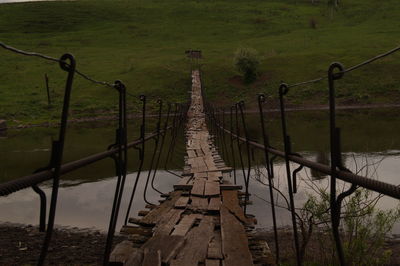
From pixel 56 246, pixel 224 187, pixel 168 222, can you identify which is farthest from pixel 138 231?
pixel 56 246

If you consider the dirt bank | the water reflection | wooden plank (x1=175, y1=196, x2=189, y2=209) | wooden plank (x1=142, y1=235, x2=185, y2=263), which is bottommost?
the dirt bank

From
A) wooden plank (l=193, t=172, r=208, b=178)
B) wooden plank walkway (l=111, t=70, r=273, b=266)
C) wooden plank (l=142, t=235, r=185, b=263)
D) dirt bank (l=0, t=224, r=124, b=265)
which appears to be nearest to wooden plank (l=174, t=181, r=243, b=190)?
wooden plank walkway (l=111, t=70, r=273, b=266)

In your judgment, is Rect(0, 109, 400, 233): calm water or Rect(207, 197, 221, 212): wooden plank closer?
Rect(207, 197, 221, 212): wooden plank

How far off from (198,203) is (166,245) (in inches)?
69.6

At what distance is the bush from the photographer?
34062 millimetres

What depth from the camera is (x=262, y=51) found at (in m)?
44.1

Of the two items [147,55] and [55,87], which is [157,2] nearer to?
[147,55]

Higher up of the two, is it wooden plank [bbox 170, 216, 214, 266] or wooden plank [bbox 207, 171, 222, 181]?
wooden plank [bbox 207, 171, 222, 181]

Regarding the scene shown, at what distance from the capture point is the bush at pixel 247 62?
34.1 metres

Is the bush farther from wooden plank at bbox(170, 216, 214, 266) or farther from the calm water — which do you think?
wooden plank at bbox(170, 216, 214, 266)

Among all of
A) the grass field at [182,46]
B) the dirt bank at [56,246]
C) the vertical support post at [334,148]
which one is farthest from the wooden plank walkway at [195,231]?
the grass field at [182,46]

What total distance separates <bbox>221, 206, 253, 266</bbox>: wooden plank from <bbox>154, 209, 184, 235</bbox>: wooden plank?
0.53 metres

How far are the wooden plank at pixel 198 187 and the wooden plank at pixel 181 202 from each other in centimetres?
24

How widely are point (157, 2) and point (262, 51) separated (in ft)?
151
